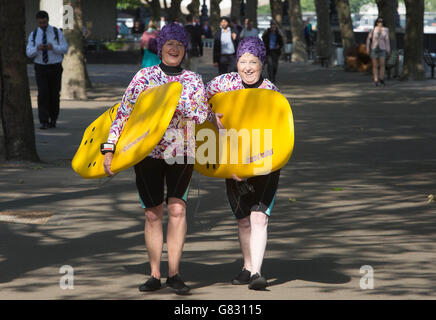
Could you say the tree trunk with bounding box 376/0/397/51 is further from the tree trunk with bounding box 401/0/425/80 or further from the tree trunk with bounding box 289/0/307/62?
the tree trunk with bounding box 289/0/307/62

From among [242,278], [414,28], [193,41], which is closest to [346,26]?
[193,41]

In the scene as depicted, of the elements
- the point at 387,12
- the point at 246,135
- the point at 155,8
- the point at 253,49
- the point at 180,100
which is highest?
the point at 253,49

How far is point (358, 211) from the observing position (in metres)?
9.78

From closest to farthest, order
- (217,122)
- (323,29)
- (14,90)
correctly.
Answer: (217,122) → (14,90) → (323,29)

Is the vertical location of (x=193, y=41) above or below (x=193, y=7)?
above

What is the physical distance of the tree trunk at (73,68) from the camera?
22609 millimetres

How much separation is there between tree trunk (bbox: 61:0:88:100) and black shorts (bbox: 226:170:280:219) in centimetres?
1622

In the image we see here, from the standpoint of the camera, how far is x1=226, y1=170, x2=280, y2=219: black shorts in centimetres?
676

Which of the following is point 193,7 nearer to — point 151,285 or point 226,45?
point 226,45

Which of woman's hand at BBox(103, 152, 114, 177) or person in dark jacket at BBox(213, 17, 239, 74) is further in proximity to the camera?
person in dark jacket at BBox(213, 17, 239, 74)

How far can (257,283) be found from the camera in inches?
257

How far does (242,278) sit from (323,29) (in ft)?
128

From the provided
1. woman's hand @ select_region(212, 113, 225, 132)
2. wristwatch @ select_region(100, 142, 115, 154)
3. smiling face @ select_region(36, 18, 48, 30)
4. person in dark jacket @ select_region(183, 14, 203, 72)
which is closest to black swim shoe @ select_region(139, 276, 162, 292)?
wristwatch @ select_region(100, 142, 115, 154)
